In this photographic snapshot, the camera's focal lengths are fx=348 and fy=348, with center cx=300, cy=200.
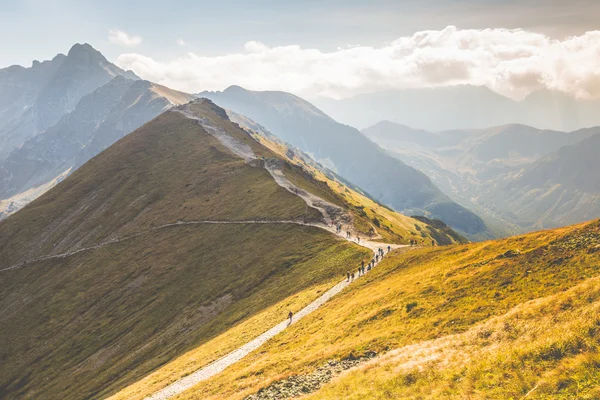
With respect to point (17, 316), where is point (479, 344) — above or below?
below

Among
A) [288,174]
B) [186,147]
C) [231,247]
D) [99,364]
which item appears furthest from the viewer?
[186,147]

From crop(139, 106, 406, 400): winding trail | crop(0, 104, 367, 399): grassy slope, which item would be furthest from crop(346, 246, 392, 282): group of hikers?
crop(0, 104, 367, 399): grassy slope

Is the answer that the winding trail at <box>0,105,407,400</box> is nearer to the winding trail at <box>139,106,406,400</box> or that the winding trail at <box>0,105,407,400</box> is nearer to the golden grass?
the winding trail at <box>139,106,406,400</box>

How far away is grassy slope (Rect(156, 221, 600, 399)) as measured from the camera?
20.2m

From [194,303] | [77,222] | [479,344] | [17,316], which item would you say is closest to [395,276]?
[479,344]

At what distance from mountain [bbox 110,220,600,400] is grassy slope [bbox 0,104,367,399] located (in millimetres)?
14947

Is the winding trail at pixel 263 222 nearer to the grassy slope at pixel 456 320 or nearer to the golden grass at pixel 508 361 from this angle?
the grassy slope at pixel 456 320

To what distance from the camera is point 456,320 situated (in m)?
29.4

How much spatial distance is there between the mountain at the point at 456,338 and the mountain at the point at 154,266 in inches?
525

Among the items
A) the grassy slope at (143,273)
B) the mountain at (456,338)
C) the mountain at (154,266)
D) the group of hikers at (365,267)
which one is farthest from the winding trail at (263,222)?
the grassy slope at (143,273)

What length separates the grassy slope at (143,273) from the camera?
65.5 m

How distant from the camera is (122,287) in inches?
3649

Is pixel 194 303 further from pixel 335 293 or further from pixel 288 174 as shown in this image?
pixel 288 174

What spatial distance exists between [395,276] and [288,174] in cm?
8894
